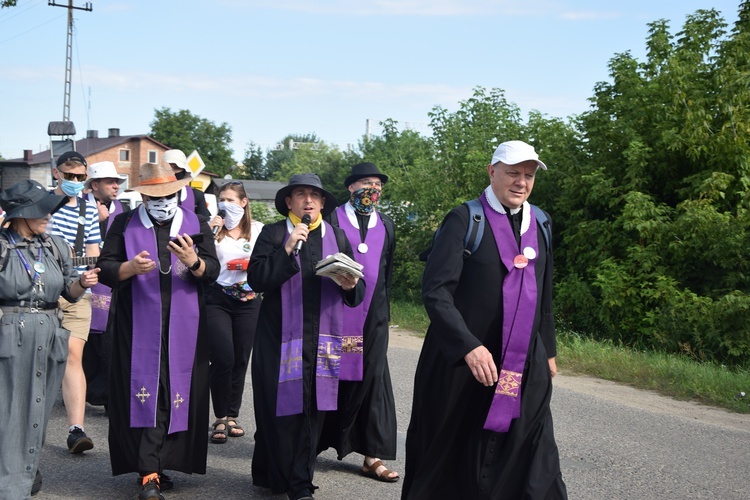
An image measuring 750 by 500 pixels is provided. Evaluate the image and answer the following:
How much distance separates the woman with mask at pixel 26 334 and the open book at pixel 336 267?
5.35 ft

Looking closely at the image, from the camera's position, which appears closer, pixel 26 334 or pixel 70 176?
pixel 26 334

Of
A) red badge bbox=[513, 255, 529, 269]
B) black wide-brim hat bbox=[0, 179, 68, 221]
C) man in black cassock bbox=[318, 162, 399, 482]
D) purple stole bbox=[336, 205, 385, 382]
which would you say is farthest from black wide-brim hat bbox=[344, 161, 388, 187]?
red badge bbox=[513, 255, 529, 269]

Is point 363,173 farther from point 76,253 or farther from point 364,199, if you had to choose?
point 76,253

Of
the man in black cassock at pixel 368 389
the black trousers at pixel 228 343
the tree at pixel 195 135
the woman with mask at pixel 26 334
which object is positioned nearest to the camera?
the woman with mask at pixel 26 334

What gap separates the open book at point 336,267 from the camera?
19.8 feet

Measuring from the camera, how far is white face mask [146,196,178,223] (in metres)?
6.35

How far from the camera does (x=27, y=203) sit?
5.76 meters

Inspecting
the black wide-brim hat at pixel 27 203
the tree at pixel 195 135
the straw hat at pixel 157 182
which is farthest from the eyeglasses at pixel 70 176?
the tree at pixel 195 135

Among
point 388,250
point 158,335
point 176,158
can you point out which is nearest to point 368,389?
point 388,250

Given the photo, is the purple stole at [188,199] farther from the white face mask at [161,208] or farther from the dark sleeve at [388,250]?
the white face mask at [161,208]

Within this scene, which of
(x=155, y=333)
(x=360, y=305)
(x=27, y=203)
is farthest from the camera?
(x=360, y=305)

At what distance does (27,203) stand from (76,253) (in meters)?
2.07

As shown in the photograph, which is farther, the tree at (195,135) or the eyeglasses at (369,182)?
the tree at (195,135)

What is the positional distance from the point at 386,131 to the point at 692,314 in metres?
9.53
